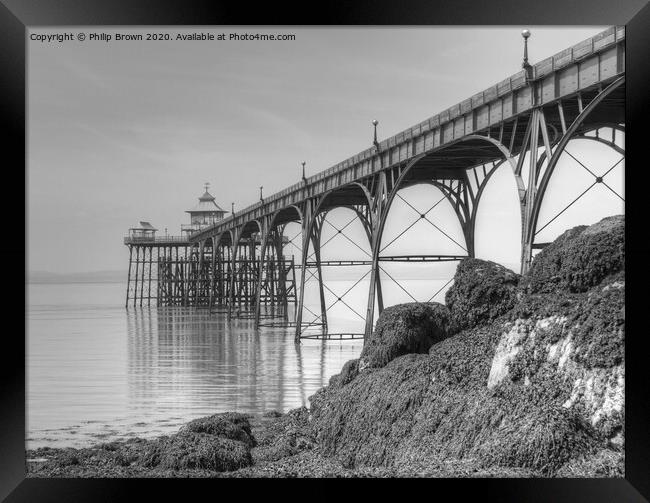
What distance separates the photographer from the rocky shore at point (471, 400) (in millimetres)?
11227

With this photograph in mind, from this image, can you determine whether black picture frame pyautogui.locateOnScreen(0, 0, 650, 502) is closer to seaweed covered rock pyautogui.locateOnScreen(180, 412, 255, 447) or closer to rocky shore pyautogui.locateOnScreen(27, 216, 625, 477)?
rocky shore pyautogui.locateOnScreen(27, 216, 625, 477)

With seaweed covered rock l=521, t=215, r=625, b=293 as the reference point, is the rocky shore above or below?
below

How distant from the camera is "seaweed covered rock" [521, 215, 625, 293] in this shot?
13.7m

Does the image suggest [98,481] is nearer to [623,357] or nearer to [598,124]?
[623,357]

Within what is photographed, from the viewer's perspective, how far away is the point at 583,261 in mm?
14023

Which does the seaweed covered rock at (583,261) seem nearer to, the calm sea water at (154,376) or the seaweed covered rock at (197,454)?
the seaweed covered rock at (197,454)

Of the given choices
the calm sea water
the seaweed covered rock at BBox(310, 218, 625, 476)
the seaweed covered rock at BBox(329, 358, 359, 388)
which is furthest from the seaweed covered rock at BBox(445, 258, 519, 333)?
the calm sea water

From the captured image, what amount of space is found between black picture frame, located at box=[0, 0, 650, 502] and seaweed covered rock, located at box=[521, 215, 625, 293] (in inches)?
98.3

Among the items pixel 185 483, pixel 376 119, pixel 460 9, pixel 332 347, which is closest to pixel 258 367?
pixel 332 347

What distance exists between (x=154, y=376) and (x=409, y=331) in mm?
15948

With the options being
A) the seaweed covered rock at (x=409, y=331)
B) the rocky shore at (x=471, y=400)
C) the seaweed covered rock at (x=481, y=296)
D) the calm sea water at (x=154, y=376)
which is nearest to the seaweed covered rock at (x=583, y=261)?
the rocky shore at (x=471, y=400)

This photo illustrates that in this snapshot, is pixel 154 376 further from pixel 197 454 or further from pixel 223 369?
pixel 197 454

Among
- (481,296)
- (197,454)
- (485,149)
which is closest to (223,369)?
(485,149)

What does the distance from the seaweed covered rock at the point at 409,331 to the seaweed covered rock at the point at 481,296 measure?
0.40m
